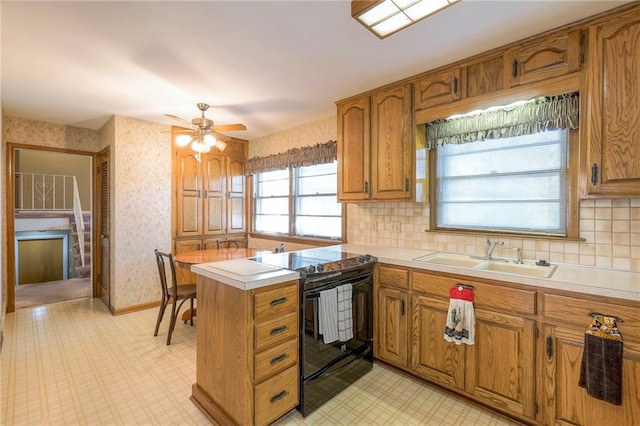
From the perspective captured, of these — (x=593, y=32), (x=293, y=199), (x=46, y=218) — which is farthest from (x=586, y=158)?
(x=46, y=218)

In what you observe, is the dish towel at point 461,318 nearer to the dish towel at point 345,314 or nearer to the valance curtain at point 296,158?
the dish towel at point 345,314

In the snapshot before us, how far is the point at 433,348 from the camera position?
2102 mm

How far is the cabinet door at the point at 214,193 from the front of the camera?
14.4 feet

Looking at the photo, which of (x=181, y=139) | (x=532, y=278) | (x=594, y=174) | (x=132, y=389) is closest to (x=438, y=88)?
(x=594, y=174)

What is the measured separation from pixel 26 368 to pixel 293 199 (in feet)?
10.1

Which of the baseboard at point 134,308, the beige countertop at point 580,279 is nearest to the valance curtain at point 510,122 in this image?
the beige countertop at point 580,279

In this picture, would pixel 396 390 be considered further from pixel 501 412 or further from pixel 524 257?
pixel 524 257

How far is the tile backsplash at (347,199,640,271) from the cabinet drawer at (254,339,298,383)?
156 centimetres

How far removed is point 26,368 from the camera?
2391 mm

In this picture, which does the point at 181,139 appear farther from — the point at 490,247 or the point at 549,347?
the point at 549,347

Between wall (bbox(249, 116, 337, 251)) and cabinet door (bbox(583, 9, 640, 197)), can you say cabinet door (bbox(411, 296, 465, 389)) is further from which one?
wall (bbox(249, 116, 337, 251))

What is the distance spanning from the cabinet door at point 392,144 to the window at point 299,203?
0.92 m

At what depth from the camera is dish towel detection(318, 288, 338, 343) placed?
1.95 meters

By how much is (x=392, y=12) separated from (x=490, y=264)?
1.85 meters
